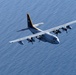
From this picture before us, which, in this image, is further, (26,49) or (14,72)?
(26,49)

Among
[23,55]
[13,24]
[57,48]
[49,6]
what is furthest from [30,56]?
[49,6]

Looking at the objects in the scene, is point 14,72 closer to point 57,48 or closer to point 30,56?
point 30,56

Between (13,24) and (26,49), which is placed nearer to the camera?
(26,49)

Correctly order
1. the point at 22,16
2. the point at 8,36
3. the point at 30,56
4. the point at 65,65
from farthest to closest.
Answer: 1. the point at 22,16
2. the point at 8,36
3. the point at 30,56
4. the point at 65,65

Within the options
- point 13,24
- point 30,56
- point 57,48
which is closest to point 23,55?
point 30,56

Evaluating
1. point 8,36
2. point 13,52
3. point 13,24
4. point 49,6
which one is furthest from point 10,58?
point 49,6

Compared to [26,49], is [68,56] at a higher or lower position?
lower

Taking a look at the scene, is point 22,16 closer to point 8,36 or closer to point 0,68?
point 8,36

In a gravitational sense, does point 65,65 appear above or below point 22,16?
below

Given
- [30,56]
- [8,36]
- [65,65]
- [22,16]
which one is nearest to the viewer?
[65,65]
